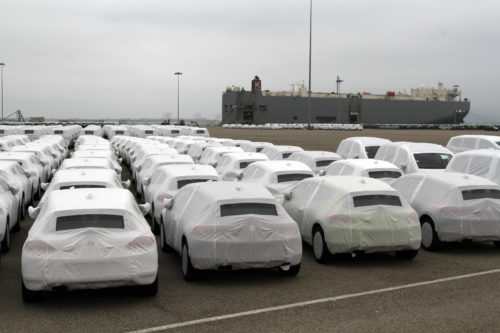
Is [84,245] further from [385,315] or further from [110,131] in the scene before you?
[110,131]

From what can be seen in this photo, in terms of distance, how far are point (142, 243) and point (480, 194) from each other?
22.3ft

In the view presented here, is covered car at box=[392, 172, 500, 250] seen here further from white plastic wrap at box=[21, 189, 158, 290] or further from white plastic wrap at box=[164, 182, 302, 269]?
white plastic wrap at box=[21, 189, 158, 290]

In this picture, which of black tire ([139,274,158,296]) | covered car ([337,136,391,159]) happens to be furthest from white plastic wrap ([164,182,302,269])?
covered car ([337,136,391,159])

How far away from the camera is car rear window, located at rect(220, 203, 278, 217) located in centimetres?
898

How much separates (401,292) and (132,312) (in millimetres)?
3802

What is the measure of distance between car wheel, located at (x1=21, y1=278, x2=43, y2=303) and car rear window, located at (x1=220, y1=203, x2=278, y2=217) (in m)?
2.75

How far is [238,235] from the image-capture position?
8.79 metres

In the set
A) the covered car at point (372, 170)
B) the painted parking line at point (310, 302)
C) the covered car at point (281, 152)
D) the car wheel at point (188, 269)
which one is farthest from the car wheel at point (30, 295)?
the covered car at point (281, 152)

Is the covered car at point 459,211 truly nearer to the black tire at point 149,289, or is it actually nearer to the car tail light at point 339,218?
the car tail light at point 339,218

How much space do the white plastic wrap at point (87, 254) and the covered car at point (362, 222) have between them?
3481 mm

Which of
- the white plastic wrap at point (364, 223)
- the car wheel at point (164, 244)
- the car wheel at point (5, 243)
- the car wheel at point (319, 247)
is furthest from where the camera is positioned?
the car wheel at point (164, 244)

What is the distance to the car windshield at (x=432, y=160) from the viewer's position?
717 inches

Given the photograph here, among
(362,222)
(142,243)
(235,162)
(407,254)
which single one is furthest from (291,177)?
(142,243)

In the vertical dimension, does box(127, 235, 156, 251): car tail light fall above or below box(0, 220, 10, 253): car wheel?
above
